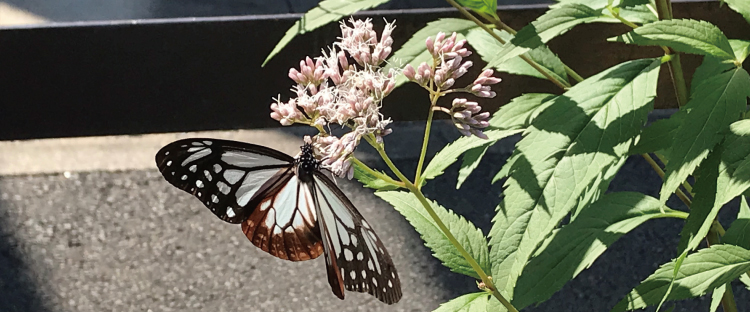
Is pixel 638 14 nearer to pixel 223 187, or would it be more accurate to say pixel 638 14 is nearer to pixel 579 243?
pixel 579 243

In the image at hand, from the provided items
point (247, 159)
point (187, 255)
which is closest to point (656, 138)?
point (247, 159)

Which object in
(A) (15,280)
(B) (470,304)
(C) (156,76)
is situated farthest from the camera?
(A) (15,280)

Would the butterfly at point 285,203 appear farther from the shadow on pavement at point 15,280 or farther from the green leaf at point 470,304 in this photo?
the shadow on pavement at point 15,280

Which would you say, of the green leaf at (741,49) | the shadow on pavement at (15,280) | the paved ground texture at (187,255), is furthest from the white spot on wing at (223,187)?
the shadow on pavement at (15,280)

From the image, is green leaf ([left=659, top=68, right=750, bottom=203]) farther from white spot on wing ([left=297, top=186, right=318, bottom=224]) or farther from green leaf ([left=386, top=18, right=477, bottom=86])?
white spot on wing ([left=297, top=186, right=318, bottom=224])

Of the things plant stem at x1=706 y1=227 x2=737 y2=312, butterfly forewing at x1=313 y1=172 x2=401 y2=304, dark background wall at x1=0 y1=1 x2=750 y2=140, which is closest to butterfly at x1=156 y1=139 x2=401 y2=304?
butterfly forewing at x1=313 y1=172 x2=401 y2=304

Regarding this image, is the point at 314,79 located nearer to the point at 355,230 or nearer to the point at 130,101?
the point at 355,230
